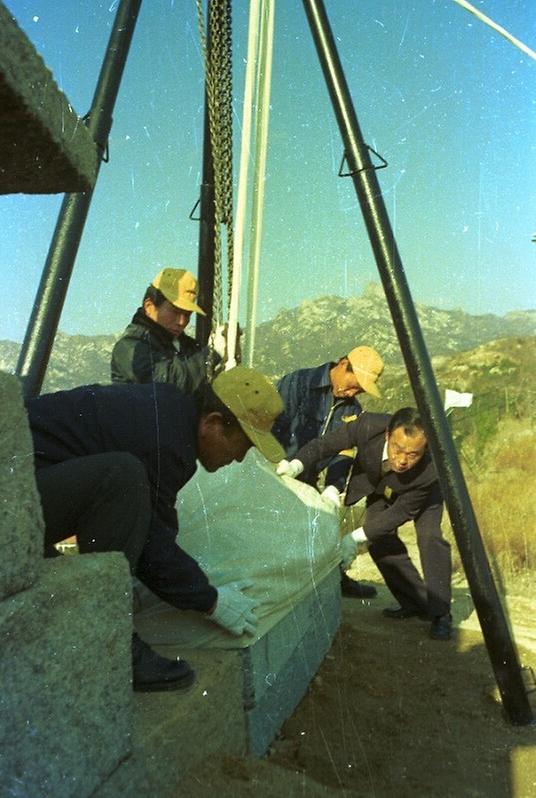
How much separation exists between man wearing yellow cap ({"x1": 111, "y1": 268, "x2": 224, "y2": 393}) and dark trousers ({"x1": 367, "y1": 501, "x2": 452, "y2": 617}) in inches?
72.2

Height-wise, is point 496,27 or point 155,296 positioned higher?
point 496,27

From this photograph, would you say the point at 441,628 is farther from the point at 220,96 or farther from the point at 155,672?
the point at 220,96

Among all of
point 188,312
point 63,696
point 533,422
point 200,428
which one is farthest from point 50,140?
point 533,422

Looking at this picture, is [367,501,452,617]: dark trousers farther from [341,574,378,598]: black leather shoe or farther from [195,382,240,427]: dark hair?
[195,382,240,427]: dark hair

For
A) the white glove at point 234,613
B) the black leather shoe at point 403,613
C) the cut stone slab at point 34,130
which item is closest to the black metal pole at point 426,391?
the white glove at point 234,613

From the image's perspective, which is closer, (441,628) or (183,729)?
(183,729)

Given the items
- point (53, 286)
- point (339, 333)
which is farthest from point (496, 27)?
point (339, 333)

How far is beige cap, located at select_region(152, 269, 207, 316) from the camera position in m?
3.76

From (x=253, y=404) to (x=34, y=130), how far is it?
4.67ft

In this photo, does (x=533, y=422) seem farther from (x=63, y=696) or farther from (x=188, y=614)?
(x=63, y=696)

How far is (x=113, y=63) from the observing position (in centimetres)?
360

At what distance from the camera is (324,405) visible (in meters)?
4.85

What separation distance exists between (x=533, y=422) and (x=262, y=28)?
9.64 m

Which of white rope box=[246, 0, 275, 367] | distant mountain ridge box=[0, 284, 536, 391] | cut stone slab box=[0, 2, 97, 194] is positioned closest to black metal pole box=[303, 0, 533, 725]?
white rope box=[246, 0, 275, 367]
